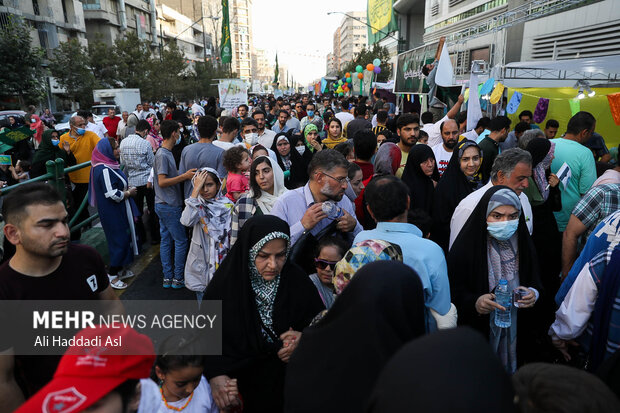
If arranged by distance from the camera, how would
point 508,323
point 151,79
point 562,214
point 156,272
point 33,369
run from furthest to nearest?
point 151,79
point 156,272
point 562,214
point 508,323
point 33,369

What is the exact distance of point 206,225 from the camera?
3.74m

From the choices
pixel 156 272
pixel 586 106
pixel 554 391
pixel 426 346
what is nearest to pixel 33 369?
pixel 426 346

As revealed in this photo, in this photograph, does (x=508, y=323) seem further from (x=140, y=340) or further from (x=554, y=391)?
(x=140, y=340)

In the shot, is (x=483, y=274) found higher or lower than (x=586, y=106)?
lower

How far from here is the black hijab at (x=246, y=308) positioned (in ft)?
7.51

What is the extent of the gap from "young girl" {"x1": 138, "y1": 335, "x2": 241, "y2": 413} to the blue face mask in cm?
183

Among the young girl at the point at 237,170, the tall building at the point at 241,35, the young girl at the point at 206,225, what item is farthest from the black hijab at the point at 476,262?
the tall building at the point at 241,35

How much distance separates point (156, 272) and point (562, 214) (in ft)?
16.7

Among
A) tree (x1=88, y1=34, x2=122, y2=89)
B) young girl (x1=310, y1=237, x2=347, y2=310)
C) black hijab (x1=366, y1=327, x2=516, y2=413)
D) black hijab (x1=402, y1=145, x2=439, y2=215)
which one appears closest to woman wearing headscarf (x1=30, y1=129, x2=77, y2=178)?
black hijab (x1=402, y1=145, x2=439, y2=215)

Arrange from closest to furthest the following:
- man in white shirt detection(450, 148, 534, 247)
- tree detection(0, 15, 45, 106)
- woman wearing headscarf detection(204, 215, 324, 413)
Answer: woman wearing headscarf detection(204, 215, 324, 413)
man in white shirt detection(450, 148, 534, 247)
tree detection(0, 15, 45, 106)

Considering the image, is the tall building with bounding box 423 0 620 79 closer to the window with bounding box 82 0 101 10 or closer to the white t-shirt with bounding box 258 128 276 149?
the white t-shirt with bounding box 258 128 276 149

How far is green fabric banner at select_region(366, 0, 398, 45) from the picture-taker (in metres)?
51.3

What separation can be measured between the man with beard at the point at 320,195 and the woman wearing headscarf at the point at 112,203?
2.57 m

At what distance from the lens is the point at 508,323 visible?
8.58ft
